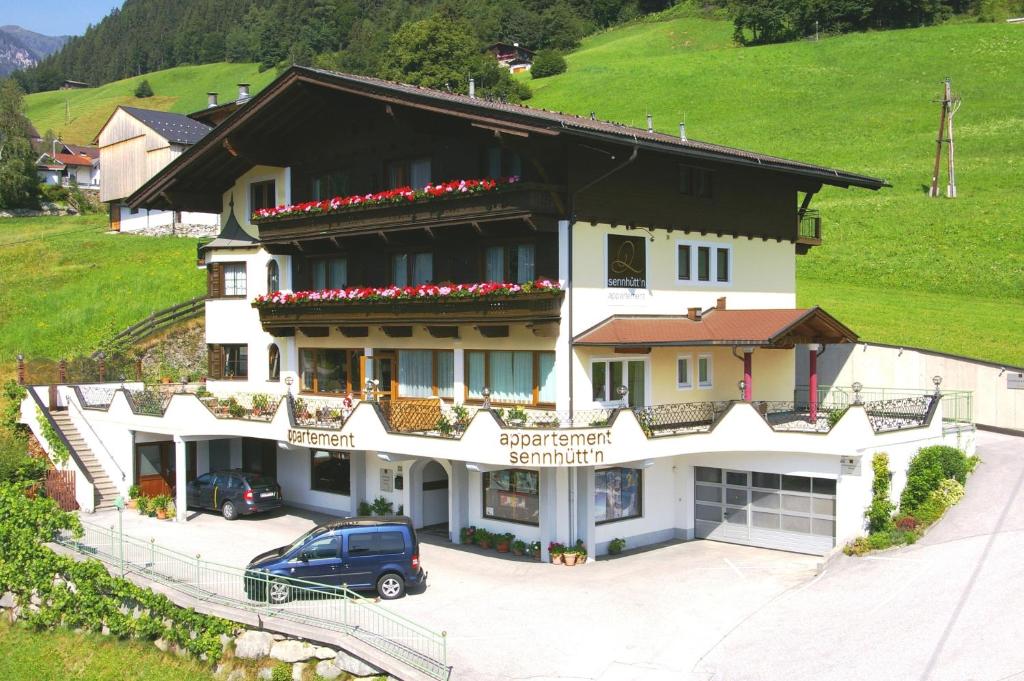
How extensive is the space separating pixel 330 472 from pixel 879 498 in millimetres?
16062

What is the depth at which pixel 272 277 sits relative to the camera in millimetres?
34031

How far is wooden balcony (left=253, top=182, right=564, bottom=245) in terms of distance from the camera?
24453mm

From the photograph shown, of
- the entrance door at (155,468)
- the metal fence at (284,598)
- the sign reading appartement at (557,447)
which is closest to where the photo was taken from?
the metal fence at (284,598)

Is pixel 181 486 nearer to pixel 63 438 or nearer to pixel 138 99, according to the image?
pixel 63 438

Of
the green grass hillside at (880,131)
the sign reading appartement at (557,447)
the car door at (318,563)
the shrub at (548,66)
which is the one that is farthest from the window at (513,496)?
the shrub at (548,66)

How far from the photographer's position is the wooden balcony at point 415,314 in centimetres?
2514

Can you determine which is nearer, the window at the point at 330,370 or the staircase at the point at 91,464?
the window at the point at 330,370

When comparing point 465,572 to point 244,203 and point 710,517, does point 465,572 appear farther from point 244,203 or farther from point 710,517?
point 244,203

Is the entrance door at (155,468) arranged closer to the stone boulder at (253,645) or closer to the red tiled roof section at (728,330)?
the stone boulder at (253,645)

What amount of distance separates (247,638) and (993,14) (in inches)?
4491

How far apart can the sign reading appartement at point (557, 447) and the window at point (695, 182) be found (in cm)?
853

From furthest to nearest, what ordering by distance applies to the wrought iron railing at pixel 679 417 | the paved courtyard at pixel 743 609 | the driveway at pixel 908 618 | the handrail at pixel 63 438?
the handrail at pixel 63 438, the wrought iron railing at pixel 679 417, the paved courtyard at pixel 743 609, the driveway at pixel 908 618

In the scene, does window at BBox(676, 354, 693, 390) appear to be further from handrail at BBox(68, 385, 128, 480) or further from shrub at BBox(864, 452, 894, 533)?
handrail at BBox(68, 385, 128, 480)

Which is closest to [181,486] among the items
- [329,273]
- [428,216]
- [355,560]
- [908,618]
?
[329,273]
